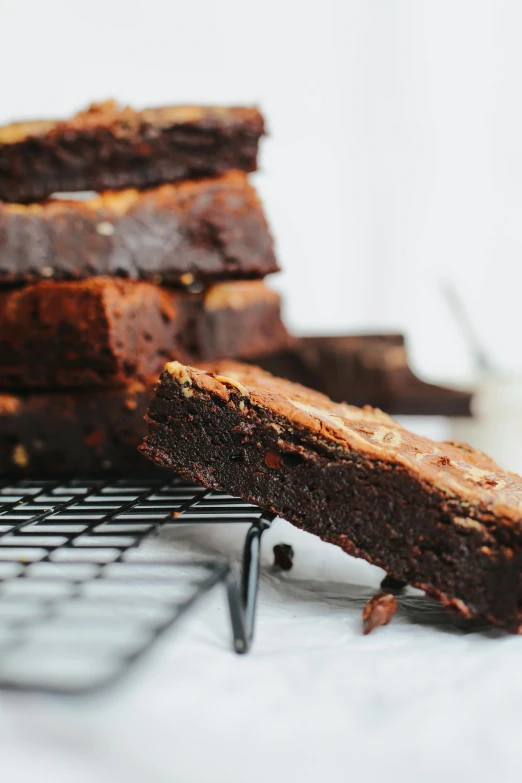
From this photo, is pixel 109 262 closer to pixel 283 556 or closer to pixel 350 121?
pixel 283 556

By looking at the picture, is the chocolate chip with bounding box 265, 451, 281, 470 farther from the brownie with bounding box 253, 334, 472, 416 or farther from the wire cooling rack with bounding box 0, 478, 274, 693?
the brownie with bounding box 253, 334, 472, 416

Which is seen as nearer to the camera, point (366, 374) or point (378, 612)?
point (378, 612)

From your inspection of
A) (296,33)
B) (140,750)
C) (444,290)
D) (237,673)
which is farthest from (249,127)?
(296,33)

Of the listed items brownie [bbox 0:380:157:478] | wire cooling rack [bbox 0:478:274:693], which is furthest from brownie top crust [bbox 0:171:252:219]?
wire cooling rack [bbox 0:478:274:693]

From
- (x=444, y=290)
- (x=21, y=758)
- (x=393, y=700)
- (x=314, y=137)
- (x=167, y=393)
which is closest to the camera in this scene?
(x=21, y=758)

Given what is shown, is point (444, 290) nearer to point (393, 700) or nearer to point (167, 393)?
point (167, 393)

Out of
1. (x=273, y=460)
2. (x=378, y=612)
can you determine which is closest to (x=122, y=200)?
(x=273, y=460)
